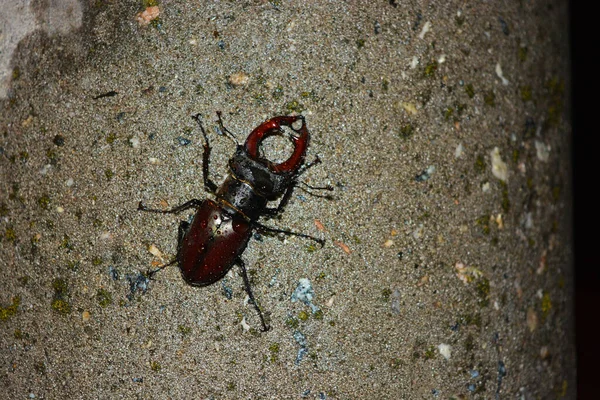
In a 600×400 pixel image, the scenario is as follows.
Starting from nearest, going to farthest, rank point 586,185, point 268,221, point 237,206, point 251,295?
point 251,295 → point 268,221 → point 237,206 → point 586,185

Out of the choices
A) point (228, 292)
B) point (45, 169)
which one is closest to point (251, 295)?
point (228, 292)

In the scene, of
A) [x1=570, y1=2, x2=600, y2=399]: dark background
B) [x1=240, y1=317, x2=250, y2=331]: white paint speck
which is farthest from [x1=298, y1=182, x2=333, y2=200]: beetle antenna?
[x1=570, y1=2, x2=600, y2=399]: dark background

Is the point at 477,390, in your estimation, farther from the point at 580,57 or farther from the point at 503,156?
the point at 580,57

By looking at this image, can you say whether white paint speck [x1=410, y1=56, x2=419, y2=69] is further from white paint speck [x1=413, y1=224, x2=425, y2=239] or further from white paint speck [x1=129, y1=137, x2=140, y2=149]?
white paint speck [x1=129, y1=137, x2=140, y2=149]

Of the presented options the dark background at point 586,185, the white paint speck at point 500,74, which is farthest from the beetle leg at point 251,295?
the dark background at point 586,185

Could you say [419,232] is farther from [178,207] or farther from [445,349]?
[178,207]

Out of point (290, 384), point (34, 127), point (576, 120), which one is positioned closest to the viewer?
point (290, 384)

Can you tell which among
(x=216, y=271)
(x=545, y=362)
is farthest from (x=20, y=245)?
(x=545, y=362)
